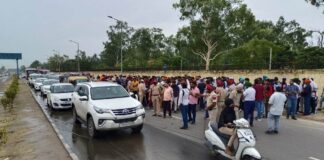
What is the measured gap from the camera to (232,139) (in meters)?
7.14

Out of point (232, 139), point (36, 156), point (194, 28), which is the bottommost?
point (36, 156)

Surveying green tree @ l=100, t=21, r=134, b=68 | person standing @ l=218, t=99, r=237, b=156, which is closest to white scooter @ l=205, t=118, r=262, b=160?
person standing @ l=218, t=99, r=237, b=156

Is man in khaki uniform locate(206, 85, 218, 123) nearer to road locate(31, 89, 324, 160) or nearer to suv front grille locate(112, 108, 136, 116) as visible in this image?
road locate(31, 89, 324, 160)

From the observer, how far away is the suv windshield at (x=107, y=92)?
38.0 feet

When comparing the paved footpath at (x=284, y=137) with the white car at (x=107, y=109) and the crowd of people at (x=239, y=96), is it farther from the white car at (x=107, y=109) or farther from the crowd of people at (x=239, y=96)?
the white car at (x=107, y=109)

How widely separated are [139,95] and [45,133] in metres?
7.15

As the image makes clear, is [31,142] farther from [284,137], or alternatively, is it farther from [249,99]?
[284,137]

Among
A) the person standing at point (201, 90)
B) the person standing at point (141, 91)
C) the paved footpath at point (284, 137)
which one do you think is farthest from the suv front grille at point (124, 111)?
the person standing at point (141, 91)

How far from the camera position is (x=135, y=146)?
9641mm

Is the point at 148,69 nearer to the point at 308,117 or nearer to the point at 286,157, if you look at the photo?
the point at 308,117

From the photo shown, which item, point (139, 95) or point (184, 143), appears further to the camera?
point (139, 95)

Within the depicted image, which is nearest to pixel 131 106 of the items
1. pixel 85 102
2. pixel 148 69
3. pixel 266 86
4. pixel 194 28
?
pixel 85 102

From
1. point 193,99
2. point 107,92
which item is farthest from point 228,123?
point 107,92

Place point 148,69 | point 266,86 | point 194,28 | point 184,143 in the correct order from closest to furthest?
point 184,143 < point 266,86 < point 194,28 < point 148,69
